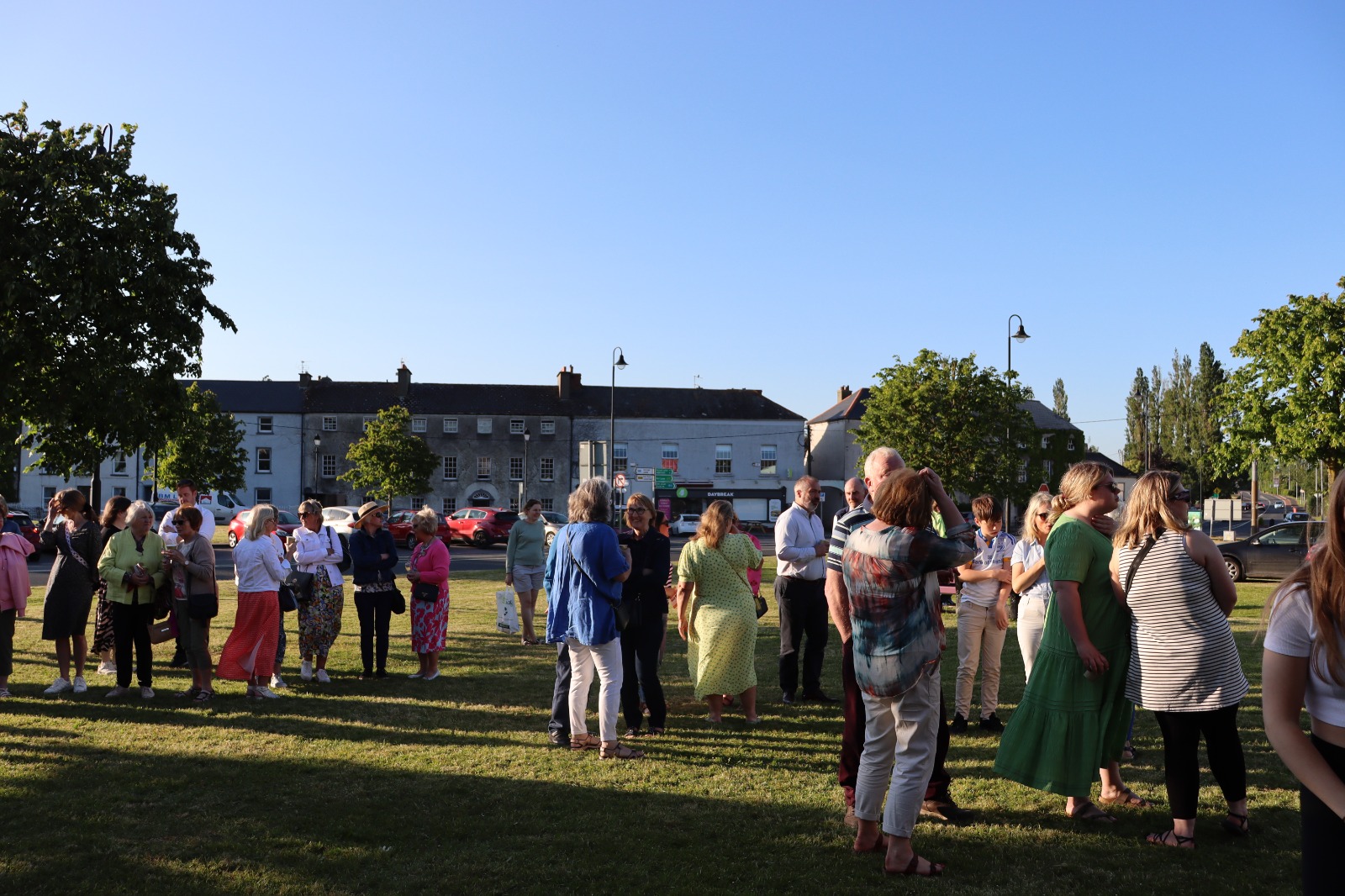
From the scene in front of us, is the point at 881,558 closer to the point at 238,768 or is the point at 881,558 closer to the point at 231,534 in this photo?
the point at 238,768

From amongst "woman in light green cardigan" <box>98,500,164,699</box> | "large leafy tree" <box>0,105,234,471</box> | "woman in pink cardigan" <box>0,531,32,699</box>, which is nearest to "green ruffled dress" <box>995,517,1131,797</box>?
"woman in light green cardigan" <box>98,500,164,699</box>

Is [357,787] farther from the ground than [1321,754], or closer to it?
closer to it

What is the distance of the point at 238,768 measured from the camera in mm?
6672

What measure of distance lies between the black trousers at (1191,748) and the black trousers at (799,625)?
3.99m

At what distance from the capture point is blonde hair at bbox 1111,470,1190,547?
16.6 ft

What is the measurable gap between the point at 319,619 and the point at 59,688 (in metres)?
2.28

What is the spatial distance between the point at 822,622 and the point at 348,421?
61329 millimetres

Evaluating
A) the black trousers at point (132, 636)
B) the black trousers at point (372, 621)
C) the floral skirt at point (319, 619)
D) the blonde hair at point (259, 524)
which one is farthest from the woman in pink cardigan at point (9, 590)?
the black trousers at point (372, 621)

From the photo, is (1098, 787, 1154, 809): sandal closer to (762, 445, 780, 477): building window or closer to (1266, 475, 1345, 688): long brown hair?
(1266, 475, 1345, 688): long brown hair

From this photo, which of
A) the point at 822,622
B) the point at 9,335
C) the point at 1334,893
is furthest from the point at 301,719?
the point at 9,335

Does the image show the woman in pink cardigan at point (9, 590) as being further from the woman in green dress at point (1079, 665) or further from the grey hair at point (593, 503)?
the woman in green dress at point (1079, 665)

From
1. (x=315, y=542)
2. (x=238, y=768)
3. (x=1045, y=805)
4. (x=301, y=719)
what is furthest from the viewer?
(x=315, y=542)

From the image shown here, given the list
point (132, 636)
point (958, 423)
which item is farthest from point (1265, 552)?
point (132, 636)

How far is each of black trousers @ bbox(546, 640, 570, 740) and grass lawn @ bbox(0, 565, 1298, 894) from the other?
20cm
